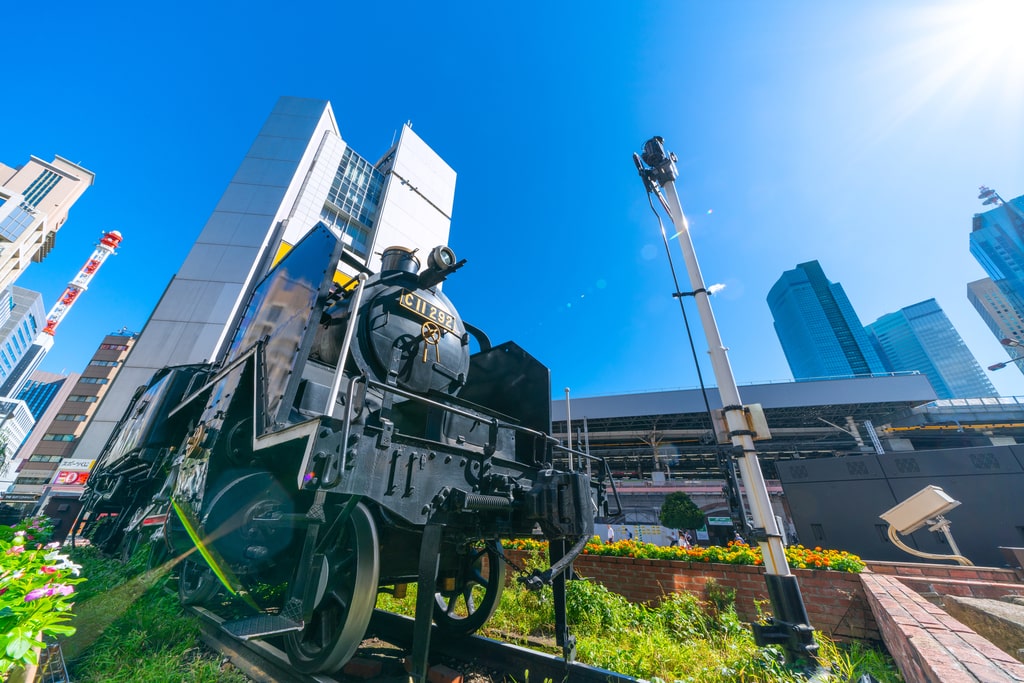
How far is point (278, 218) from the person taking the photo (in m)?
22.1

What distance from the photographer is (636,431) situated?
76.7 ft

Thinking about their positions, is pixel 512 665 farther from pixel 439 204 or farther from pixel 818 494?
pixel 439 204

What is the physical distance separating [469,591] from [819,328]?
150098mm

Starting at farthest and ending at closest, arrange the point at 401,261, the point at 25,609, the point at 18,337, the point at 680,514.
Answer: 1. the point at 18,337
2. the point at 680,514
3. the point at 401,261
4. the point at 25,609

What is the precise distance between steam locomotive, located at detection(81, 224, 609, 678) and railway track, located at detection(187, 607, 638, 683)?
0.16m

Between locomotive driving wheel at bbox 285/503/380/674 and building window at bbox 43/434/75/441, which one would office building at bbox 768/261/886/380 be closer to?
locomotive driving wheel at bbox 285/503/380/674

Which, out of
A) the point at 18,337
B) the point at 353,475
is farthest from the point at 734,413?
the point at 18,337

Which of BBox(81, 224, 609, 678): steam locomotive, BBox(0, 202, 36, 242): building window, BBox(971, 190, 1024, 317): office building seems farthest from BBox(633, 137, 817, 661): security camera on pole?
BBox(971, 190, 1024, 317): office building

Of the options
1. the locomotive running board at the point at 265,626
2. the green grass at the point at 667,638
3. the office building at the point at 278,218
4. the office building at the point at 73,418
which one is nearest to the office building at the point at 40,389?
the office building at the point at 73,418

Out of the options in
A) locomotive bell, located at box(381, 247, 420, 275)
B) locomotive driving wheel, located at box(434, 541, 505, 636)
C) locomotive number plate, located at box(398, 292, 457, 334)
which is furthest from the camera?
locomotive bell, located at box(381, 247, 420, 275)

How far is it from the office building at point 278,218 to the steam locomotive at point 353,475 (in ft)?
45.9

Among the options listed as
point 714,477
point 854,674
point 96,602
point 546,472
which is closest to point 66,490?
point 96,602

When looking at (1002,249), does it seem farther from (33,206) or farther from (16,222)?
(33,206)

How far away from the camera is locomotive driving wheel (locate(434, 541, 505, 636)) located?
13.2 ft
